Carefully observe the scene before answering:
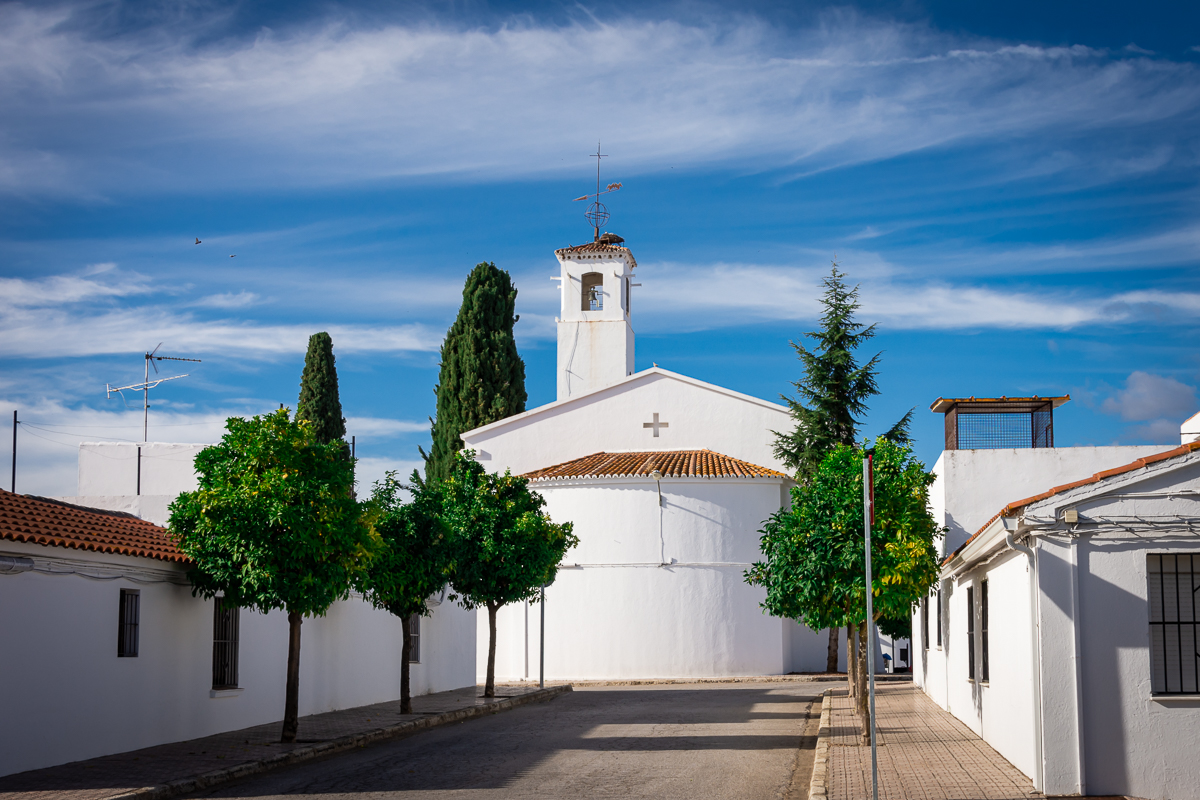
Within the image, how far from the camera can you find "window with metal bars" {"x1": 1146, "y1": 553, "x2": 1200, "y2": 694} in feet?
36.2

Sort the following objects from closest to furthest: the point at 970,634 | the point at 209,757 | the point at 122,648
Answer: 1. the point at 209,757
2. the point at 122,648
3. the point at 970,634

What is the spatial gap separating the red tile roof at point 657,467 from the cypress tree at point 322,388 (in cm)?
1511

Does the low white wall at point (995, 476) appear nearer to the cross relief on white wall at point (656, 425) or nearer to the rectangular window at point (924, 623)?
the rectangular window at point (924, 623)

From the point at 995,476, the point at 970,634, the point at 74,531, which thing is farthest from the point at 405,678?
the point at 995,476

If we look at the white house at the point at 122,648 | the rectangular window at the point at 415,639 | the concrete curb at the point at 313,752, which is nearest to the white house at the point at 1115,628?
the concrete curb at the point at 313,752

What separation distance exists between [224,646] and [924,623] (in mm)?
14619

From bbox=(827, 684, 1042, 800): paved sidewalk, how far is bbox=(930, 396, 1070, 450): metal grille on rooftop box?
5.10m

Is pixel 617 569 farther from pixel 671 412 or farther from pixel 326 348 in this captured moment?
pixel 326 348

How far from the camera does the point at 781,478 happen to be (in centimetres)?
3497

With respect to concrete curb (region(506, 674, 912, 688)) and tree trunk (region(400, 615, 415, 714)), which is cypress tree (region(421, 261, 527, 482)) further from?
tree trunk (region(400, 615, 415, 714))

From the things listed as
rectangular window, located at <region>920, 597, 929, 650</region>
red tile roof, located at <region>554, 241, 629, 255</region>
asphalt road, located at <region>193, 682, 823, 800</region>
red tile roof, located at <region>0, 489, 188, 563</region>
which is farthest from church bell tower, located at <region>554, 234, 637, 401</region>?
red tile roof, located at <region>0, 489, 188, 563</region>

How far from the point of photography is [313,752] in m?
15.4

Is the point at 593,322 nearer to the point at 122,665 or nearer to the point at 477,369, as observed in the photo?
the point at 477,369

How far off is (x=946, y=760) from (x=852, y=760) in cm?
107
